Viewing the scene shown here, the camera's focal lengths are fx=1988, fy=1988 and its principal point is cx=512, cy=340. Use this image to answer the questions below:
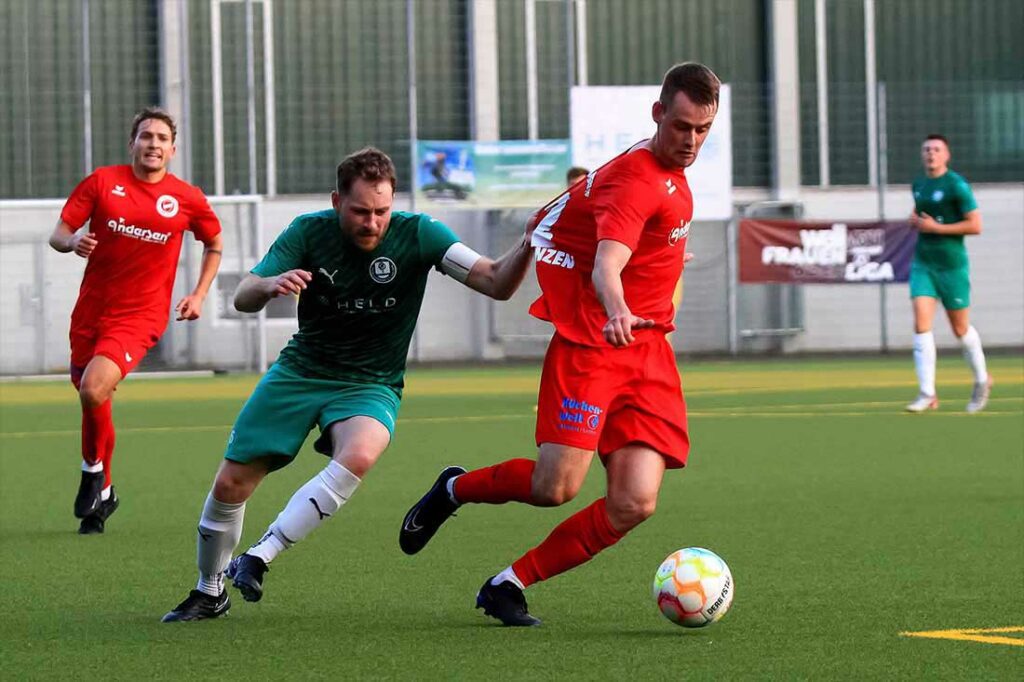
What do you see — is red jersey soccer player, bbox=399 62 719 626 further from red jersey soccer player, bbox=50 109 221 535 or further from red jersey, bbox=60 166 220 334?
red jersey, bbox=60 166 220 334

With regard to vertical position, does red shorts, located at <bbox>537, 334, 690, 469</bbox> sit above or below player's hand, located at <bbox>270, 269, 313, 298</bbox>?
below

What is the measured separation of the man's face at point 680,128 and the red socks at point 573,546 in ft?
3.68

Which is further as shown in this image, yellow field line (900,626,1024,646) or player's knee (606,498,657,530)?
player's knee (606,498,657,530)

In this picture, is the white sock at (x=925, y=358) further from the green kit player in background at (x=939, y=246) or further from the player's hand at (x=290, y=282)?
the player's hand at (x=290, y=282)

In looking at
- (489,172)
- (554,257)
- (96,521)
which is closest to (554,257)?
(554,257)

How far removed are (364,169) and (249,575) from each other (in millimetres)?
1311

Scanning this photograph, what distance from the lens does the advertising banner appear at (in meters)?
26.7

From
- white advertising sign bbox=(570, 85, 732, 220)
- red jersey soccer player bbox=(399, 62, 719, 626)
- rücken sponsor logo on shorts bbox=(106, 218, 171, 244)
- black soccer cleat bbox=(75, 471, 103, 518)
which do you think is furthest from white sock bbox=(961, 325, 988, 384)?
white advertising sign bbox=(570, 85, 732, 220)

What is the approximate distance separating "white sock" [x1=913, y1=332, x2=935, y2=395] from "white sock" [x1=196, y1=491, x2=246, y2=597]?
9445 mm

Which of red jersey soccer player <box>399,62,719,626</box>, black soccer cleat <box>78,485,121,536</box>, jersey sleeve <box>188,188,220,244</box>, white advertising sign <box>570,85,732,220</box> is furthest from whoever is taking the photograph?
white advertising sign <box>570,85,732,220</box>

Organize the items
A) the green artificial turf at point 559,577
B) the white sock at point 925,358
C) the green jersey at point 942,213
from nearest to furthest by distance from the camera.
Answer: the green artificial turf at point 559,577 < the green jersey at point 942,213 < the white sock at point 925,358

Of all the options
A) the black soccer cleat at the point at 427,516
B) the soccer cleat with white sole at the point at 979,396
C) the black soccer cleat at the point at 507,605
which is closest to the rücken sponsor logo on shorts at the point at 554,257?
the black soccer cleat at the point at 427,516

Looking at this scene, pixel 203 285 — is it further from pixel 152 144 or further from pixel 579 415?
pixel 579 415

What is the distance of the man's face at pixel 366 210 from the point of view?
6.29m
